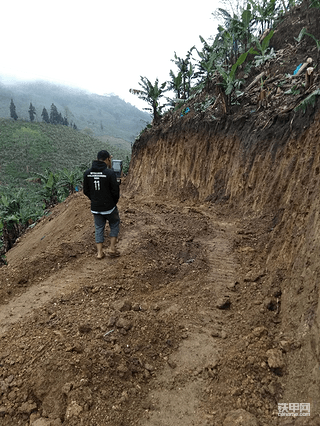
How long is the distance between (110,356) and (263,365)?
1.50 m

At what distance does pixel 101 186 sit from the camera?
4617 millimetres

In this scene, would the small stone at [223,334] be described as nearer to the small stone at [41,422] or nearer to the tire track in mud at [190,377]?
the tire track in mud at [190,377]

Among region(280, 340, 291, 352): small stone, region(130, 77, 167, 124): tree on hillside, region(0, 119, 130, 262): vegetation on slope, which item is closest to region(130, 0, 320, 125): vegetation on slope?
region(130, 77, 167, 124): tree on hillside

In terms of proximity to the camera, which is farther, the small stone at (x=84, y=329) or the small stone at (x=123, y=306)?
the small stone at (x=123, y=306)

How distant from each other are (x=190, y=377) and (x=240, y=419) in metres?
0.64

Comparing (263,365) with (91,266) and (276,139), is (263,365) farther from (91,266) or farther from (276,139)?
(276,139)

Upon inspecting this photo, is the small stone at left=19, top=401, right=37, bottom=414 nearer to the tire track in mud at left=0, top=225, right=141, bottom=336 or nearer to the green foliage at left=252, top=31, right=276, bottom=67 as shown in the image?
the tire track in mud at left=0, top=225, right=141, bottom=336

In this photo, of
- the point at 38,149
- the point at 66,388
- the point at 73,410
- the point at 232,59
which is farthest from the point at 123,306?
the point at 38,149

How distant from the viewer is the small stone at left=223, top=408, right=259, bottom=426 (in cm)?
197

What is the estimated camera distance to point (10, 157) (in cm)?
4566
